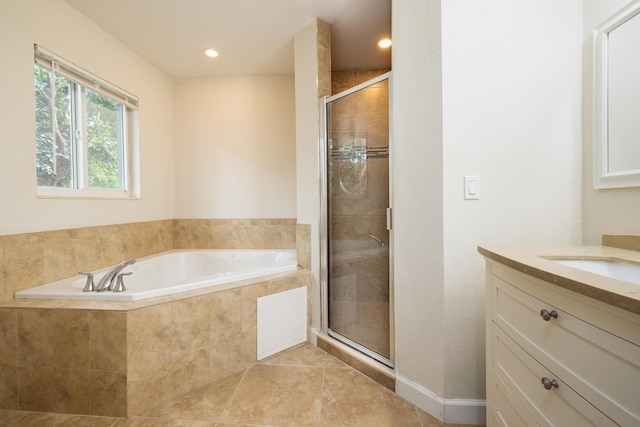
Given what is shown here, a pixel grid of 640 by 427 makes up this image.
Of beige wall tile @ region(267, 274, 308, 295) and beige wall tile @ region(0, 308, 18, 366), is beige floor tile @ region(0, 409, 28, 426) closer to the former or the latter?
beige wall tile @ region(0, 308, 18, 366)

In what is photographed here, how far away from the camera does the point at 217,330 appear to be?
164cm

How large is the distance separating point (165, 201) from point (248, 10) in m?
2.04

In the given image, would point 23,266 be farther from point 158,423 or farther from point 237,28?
point 237,28

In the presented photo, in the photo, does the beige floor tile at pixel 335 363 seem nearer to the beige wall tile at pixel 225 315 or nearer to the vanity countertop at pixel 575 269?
the beige wall tile at pixel 225 315

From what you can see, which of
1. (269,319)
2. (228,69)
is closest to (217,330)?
(269,319)

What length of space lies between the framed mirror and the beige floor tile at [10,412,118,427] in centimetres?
259

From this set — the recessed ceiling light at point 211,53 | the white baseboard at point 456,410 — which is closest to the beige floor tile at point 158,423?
the white baseboard at point 456,410

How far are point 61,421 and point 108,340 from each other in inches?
17.8

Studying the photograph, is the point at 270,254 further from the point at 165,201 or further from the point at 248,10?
the point at 248,10

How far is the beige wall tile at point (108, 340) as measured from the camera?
1.33 meters

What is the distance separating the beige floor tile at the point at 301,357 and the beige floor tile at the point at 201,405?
32 cm

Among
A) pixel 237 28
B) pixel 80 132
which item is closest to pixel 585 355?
pixel 237 28

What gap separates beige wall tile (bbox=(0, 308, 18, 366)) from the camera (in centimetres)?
135

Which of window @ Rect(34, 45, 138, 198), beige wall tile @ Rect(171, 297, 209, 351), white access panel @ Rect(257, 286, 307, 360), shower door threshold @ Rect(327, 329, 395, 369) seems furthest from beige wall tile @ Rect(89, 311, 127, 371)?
shower door threshold @ Rect(327, 329, 395, 369)
